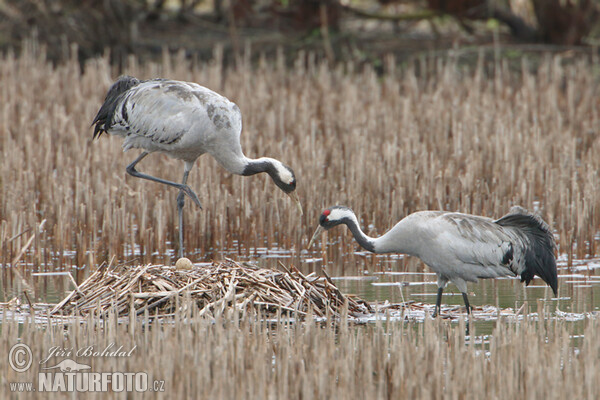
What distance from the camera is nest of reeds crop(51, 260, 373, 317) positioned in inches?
246

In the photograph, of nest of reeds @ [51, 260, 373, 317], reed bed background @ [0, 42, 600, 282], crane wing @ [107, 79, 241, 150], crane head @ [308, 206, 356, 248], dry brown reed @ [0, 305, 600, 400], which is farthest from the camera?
reed bed background @ [0, 42, 600, 282]

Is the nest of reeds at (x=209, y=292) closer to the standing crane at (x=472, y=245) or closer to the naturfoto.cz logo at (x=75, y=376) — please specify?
the standing crane at (x=472, y=245)

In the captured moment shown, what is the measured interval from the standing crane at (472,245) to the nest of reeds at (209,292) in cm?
51

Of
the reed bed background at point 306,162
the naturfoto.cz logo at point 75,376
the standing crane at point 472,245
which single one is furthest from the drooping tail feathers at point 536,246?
the naturfoto.cz logo at point 75,376

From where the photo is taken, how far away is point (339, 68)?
15805 millimetres

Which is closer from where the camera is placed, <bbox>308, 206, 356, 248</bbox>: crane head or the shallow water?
the shallow water

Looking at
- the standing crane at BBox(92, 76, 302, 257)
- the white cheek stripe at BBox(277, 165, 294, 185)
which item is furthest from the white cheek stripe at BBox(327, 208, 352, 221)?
the white cheek stripe at BBox(277, 165, 294, 185)

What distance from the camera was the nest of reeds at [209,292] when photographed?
6.25m

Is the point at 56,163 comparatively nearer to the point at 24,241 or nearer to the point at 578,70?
the point at 24,241

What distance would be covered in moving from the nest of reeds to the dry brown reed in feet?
3.36

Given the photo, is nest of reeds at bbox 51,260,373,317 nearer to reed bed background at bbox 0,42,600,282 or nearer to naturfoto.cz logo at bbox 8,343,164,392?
naturfoto.cz logo at bbox 8,343,164,392

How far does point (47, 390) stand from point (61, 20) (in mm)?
13563

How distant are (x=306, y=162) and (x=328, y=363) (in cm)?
538

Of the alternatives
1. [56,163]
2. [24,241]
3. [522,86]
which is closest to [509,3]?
[522,86]
